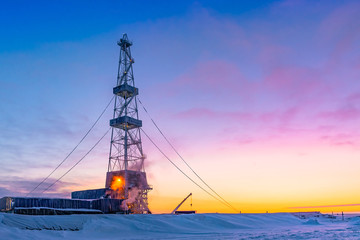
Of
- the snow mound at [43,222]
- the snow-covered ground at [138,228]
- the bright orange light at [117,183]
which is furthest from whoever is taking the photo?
the bright orange light at [117,183]

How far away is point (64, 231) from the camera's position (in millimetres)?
26766

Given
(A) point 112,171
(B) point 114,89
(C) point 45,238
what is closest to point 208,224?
(C) point 45,238

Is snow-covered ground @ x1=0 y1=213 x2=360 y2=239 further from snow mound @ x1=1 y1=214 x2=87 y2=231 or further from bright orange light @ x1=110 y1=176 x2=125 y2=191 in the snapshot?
bright orange light @ x1=110 y1=176 x2=125 y2=191

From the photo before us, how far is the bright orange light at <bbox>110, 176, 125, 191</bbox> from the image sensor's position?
186ft

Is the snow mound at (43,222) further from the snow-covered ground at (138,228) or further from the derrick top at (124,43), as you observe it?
the derrick top at (124,43)

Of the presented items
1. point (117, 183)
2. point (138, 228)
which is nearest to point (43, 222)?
point (138, 228)

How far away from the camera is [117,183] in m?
57.6

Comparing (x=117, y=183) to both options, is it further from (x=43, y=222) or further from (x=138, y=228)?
(x=43, y=222)

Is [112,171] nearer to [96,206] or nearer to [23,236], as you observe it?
[96,206]

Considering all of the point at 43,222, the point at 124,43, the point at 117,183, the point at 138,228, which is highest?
the point at 124,43

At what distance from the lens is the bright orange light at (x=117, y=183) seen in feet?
186

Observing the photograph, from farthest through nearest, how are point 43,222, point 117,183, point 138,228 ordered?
point 117,183, point 138,228, point 43,222

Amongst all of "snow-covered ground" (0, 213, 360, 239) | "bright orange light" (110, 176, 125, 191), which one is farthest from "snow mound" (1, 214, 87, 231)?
"bright orange light" (110, 176, 125, 191)

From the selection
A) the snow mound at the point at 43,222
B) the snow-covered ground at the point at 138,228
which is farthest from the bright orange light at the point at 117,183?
the snow mound at the point at 43,222
